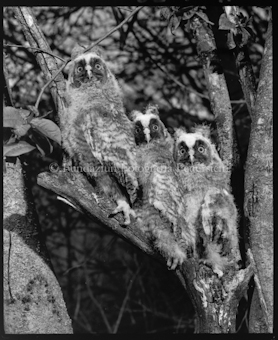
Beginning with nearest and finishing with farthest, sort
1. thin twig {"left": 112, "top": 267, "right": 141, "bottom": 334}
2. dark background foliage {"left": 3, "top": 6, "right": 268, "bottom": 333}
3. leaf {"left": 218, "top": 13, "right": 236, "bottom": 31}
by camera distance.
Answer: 1. leaf {"left": 218, "top": 13, "right": 236, "bottom": 31}
2. dark background foliage {"left": 3, "top": 6, "right": 268, "bottom": 333}
3. thin twig {"left": 112, "top": 267, "right": 141, "bottom": 334}

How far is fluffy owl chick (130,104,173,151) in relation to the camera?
107 cm

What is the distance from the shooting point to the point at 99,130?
3.50 ft

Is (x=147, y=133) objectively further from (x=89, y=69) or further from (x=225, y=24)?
(x=225, y=24)

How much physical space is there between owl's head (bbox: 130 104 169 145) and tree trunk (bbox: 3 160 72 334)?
340mm

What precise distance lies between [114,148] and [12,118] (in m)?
0.24

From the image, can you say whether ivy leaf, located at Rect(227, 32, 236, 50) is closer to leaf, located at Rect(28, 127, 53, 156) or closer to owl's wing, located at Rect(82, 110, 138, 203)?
owl's wing, located at Rect(82, 110, 138, 203)

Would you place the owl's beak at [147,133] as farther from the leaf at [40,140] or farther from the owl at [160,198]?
the leaf at [40,140]

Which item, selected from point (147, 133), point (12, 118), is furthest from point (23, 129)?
point (147, 133)

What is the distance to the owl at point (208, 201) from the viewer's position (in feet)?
3.46

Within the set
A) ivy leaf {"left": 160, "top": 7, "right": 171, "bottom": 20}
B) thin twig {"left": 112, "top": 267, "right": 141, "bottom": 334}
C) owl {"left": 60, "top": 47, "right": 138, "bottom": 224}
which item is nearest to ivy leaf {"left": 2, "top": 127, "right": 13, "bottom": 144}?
owl {"left": 60, "top": 47, "right": 138, "bottom": 224}

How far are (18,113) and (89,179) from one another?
0.22 m

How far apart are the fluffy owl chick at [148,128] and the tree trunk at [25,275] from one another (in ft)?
1.12

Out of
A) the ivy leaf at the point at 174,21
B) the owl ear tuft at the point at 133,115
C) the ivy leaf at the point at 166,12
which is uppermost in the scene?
the ivy leaf at the point at 166,12

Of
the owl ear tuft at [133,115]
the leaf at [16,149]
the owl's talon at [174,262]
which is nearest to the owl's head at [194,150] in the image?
the owl ear tuft at [133,115]
